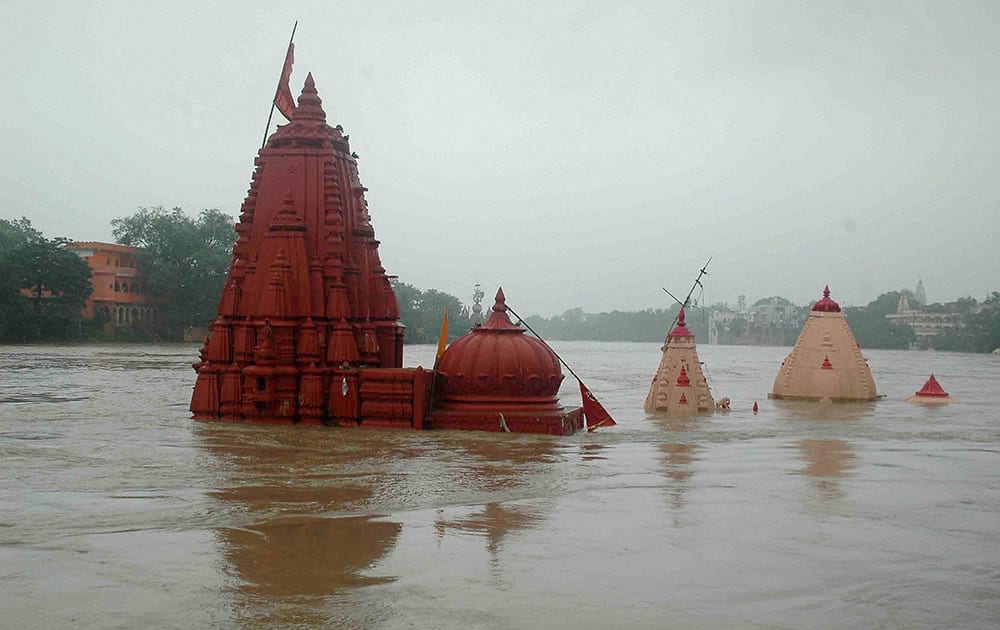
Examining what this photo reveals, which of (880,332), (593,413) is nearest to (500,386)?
(593,413)

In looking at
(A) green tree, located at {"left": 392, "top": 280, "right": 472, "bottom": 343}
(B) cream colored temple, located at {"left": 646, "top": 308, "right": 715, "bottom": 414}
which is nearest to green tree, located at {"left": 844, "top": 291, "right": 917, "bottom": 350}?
(A) green tree, located at {"left": 392, "top": 280, "right": 472, "bottom": 343}

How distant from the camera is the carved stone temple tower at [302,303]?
1845cm

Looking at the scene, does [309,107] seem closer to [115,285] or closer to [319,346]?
[319,346]

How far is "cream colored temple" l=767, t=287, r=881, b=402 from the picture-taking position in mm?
31203

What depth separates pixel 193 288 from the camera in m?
72.6

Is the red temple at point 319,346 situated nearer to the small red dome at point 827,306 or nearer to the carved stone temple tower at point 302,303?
the carved stone temple tower at point 302,303

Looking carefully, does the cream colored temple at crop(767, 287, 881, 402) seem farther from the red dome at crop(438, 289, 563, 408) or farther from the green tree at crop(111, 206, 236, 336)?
the green tree at crop(111, 206, 236, 336)

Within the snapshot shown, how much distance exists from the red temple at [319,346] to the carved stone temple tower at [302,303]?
21 millimetres

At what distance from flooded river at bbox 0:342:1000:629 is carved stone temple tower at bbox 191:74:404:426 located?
791 mm

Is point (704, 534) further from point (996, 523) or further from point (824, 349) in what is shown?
point (824, 349)

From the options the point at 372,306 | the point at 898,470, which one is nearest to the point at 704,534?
the point at 898,470

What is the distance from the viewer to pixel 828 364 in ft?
103

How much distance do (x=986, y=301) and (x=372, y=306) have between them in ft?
367

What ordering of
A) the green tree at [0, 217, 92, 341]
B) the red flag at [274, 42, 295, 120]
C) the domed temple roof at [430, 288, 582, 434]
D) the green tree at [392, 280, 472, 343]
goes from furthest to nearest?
the green tree at [392, 280, 472, 343]
the green tree at [0, 217, 92, 341]
the red flag at [274, 42, 295, 120]
the domed temple roof at [430, 288, 582, 434]
